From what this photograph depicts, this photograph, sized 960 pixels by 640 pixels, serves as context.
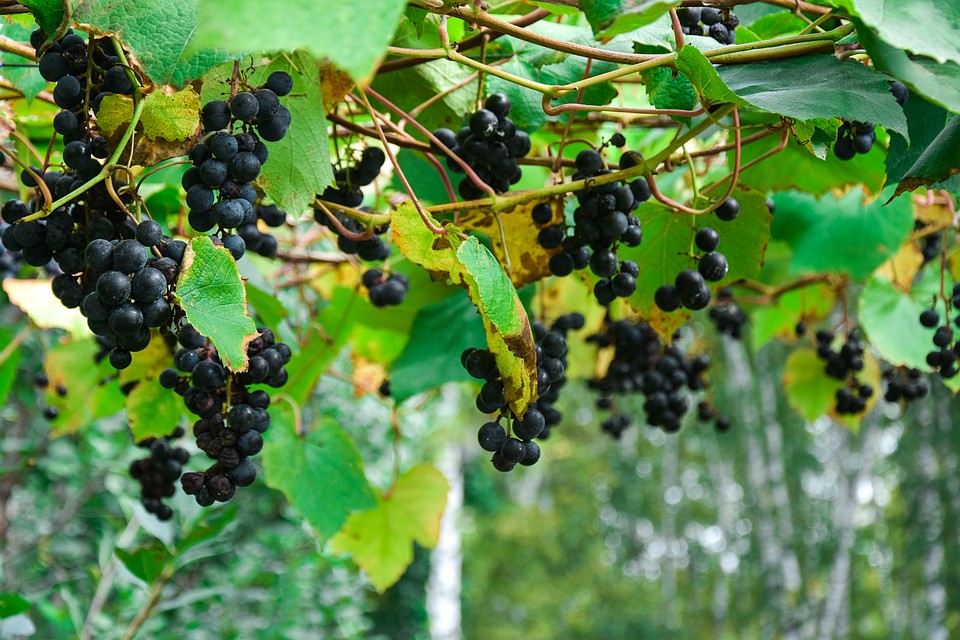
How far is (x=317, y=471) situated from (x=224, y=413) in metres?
0.40

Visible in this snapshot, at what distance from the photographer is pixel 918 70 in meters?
0.59

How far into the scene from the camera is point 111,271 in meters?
0.60

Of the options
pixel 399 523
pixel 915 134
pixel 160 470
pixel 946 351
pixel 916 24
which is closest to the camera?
pixel 916 24

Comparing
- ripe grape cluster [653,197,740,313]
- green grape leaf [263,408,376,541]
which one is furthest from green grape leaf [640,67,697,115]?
green grape leaf [263,408,376,541]

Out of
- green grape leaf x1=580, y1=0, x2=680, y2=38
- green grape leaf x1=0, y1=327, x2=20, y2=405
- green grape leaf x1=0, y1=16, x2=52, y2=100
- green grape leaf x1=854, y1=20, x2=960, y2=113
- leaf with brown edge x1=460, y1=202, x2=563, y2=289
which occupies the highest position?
green grape leaf x1=854, y1=20, x2=960, y2=113

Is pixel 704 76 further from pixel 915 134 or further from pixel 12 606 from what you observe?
pixel 12 606

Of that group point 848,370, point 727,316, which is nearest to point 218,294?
point 727,316

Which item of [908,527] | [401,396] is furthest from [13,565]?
[908,527]

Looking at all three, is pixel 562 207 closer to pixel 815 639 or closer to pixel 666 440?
pixel 815 639

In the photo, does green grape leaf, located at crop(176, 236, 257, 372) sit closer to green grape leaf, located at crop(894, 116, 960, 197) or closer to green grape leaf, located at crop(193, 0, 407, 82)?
green grape leaf, located at crop(193, 0, 407, 82)

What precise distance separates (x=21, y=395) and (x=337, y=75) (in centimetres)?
280

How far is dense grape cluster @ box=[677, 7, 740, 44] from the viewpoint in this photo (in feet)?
2.92

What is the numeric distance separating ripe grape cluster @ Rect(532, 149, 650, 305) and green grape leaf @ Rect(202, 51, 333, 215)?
0.28 meters

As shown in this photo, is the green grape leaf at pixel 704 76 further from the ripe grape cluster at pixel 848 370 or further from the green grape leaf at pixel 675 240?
the ripe grape cluster at pixel 848 370
